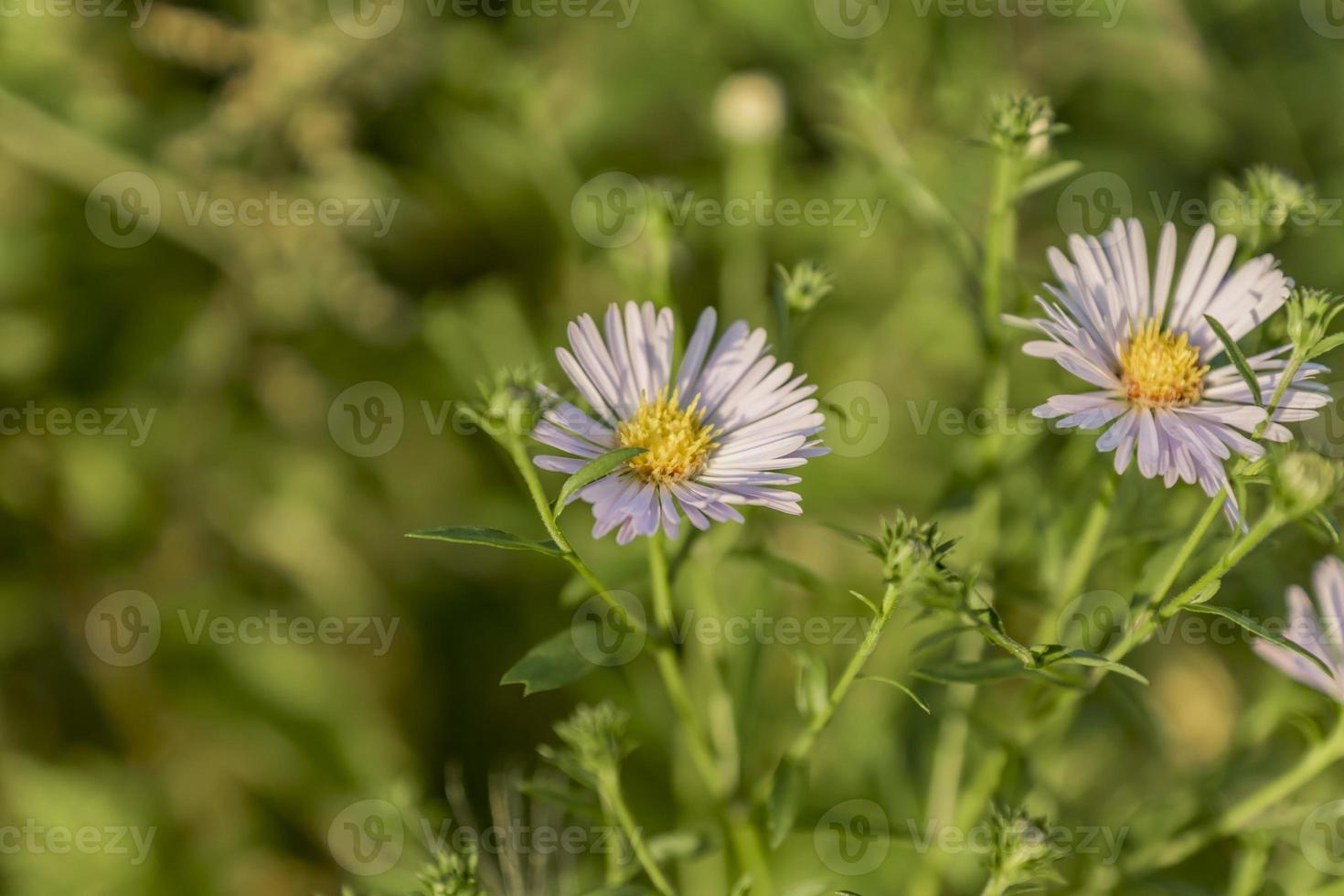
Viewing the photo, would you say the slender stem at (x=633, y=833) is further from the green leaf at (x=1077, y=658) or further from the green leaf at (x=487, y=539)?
the green leaf at (x=1077, y=658)

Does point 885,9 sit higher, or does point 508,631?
point 885,9

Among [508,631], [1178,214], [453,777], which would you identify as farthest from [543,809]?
[1178,214]

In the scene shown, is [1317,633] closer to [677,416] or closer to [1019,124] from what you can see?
[1019,124]

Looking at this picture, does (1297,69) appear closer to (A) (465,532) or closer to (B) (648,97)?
(B) (648,97)

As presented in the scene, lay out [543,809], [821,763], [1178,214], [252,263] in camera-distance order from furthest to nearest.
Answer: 1. [1178,214]
2. [252,263]
3. [821,763]
4. [543,809]

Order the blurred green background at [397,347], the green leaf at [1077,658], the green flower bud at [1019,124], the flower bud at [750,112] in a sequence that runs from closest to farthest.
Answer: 1. the green leaf at [1077,658]
2. the green flower bud at [1019,124]
3. the blurred green background at [397,347]
4. the flower bud at [750,112]

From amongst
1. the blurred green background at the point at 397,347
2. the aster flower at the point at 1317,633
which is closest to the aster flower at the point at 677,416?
the blurred green background at the point at 397,347

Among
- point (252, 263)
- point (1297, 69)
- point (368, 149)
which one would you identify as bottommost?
point (252, 263)
